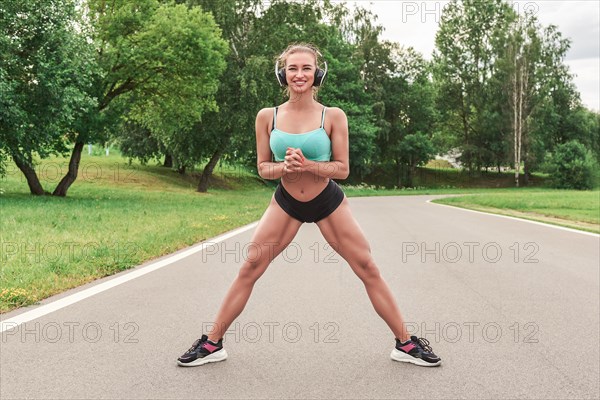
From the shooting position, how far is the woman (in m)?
3.63

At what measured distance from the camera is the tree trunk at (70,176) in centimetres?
2488

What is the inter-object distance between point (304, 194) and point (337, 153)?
319 mm

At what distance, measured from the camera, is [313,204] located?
3.75 metres

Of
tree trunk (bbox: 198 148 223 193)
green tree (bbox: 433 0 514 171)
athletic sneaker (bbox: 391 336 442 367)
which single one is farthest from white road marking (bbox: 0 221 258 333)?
green tree (bbox: 433 0 514 171)

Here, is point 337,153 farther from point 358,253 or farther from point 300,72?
point 358,253

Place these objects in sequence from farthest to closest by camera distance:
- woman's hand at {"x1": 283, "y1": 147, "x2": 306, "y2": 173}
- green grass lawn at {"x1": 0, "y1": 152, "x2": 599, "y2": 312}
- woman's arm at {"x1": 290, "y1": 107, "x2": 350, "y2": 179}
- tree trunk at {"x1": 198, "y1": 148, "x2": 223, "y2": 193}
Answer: tree trunk at {"x1": 198, "y1": 148, "x2": 223, "y2": 193} → green grass lawn at {"x1": 0, "y1": 152, "x2": 599, "y2": 312} → woman's arm at {"x1": 290, "y1": 107, "x2": 350, "y2": 179} → woman's hand at {"x1": 283, "y1": 147, "x2": 306, "y2": 173}

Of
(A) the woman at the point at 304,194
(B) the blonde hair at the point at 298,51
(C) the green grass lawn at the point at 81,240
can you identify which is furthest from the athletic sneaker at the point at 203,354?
(C) the green grass lawn at the point at 81,240

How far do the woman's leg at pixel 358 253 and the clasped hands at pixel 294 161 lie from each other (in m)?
0.45

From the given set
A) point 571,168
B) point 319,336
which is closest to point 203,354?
point 319,336

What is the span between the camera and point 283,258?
9203mm

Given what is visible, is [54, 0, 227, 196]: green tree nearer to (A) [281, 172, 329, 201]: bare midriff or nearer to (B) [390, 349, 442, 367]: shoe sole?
(A) [281, 172, 329, 201]: bare midriff

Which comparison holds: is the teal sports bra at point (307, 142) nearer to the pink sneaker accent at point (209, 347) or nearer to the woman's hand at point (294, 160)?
the woman's hand at point (294, 160)

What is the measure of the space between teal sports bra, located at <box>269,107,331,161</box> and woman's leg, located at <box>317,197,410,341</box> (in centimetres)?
34

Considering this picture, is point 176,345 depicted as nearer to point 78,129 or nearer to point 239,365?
point 239,365
